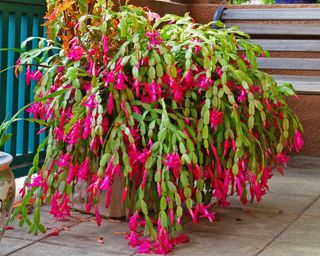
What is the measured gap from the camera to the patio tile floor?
327cm

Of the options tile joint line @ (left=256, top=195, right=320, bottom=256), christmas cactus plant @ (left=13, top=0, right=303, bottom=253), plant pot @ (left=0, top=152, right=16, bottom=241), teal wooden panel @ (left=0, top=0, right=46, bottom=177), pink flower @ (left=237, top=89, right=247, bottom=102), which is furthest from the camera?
teal wooden panel @ (left=0, top=0, right=46, bottom=177)

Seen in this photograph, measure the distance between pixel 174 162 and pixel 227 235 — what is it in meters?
0.57

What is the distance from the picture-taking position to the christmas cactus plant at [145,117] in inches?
128

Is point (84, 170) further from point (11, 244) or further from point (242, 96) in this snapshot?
point (242, 96)

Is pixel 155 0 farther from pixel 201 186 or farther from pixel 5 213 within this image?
pixel 5 213

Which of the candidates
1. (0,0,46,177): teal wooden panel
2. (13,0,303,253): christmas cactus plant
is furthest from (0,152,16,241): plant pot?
(0,0,46,177): teal wooden panel

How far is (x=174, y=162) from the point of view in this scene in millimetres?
3129

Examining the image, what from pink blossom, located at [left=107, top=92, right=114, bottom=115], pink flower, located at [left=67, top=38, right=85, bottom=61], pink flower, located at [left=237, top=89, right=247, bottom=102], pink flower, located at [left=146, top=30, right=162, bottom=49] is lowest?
pink blossom, located at [left=107, top=92, right=114, bottom=115]

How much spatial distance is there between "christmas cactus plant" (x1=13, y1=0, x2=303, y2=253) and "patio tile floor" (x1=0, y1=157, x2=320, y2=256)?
3.2 inches

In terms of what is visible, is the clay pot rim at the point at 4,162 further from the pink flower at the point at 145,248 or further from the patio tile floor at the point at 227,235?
the pink flower at the point at 145,248

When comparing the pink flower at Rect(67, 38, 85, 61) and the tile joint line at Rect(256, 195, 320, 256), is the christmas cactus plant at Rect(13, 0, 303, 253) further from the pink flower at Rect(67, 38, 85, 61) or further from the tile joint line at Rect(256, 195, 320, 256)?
the tile joint line at Rect(256, 195, 320, 256)

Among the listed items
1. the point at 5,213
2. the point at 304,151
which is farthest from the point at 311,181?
the point at 5,213

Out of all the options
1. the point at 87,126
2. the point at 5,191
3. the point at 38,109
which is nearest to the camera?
the point at 5,191

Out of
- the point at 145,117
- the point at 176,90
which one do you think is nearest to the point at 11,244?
the point at 145,117
